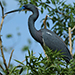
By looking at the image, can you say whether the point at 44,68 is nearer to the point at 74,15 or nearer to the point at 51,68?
the point at 51,68

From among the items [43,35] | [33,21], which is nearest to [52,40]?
[43,35]

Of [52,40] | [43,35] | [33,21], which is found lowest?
[52,40]

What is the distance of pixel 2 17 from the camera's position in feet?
8.47

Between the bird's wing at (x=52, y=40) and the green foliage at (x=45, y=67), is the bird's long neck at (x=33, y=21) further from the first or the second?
the green foliage at (x=45, y=67)

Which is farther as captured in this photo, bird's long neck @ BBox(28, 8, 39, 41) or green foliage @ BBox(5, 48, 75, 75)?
bird's long neck @ BBox(28, 8, 39, 41)

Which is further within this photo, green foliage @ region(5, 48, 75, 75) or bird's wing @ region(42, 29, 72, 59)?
bird's wing @ region(42, 29, 72, 59)

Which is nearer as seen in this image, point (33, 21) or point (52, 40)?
point (33, 21)

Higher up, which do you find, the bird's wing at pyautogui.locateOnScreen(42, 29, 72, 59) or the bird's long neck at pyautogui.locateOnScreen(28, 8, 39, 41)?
the bird's long neck at pyautogui.locateOnScreen(28, 8, 39, 41)

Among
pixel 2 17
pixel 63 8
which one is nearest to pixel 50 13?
pixel 63 8

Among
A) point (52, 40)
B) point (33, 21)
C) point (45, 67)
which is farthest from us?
point (52, 40)

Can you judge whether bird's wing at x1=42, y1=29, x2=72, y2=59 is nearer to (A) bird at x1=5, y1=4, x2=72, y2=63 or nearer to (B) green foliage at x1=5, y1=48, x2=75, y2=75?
(A) bird at x1=5, y1=4, x2=72, y2=63

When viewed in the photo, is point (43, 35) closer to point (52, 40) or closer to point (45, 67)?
point (52, 40)

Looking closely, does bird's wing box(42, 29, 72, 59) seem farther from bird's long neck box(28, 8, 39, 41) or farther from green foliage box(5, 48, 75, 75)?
green foliage box(5, 48, 75, 75)

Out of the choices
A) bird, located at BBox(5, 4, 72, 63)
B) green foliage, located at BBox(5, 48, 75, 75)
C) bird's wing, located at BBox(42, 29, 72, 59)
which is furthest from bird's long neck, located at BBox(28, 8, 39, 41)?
green foliage, located at BBox(5, 48, 75, 75)
